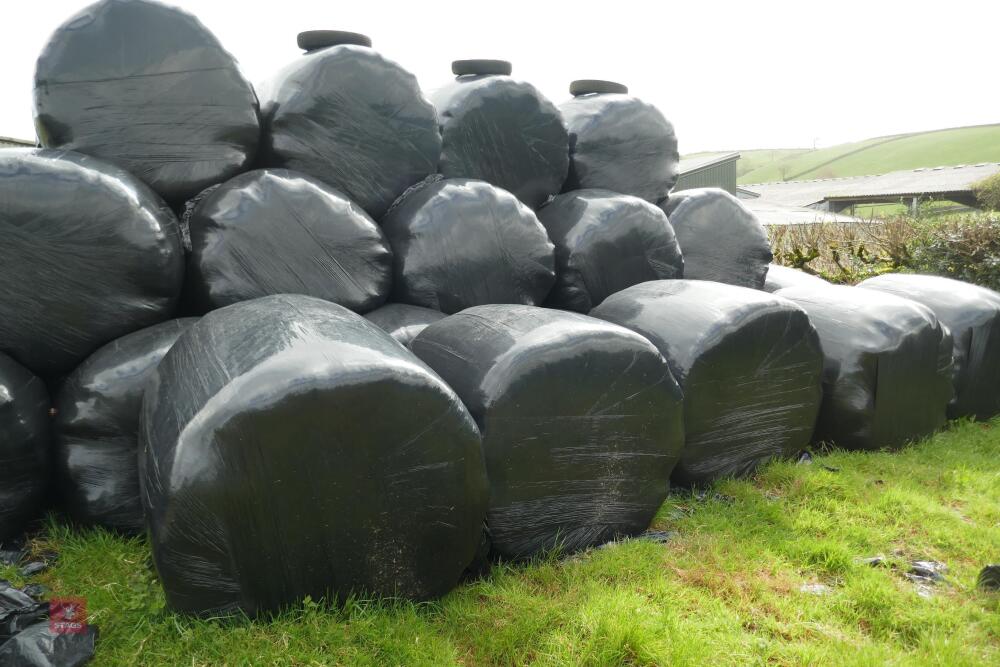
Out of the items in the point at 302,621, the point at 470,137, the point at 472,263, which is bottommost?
the point at 302,621

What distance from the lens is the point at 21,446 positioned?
9.28 ft

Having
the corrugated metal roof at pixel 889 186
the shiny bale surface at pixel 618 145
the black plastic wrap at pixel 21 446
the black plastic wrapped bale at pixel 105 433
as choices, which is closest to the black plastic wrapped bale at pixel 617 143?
the shiny bale surface at pixel 618 145

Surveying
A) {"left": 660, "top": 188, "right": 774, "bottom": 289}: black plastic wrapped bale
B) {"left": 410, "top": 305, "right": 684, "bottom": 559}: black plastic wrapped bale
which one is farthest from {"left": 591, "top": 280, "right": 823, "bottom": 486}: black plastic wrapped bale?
{"left": 660, "top": 188, "right": 774, "bottom": 289}: black plastic wrapped bale

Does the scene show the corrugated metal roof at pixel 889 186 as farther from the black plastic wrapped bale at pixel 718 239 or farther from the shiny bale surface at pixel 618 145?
the shiny bale surface at pixel 618 145

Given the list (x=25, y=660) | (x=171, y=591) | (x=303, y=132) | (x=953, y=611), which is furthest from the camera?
(x=303, y=132)

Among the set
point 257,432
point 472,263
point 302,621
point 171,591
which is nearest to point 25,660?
point 171,591

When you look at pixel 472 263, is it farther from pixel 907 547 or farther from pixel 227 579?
pixel 907 547

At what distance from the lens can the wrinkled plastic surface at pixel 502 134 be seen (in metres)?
4.37

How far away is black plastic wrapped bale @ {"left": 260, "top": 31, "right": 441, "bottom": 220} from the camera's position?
12.2 ft

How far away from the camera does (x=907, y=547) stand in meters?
3.25

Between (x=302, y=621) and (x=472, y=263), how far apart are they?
6.54 feet

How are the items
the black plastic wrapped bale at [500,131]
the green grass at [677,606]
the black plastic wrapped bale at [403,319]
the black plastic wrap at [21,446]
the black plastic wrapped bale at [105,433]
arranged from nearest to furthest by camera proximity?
the green grass at [677,606] < the black plastic wrap at [21,446] < the black plastic wrapped bale at [105,433] < the black plastic wrapped bale at [403,319] < the black plastic wrapped bale at [500,131]

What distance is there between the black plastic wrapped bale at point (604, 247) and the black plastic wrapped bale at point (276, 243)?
1243mm

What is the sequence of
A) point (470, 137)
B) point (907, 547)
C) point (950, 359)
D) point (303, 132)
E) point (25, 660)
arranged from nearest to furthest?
point (25, 660) → point (907, 547) → point (303, 132) → point (470, 137) → point (950, 359)
